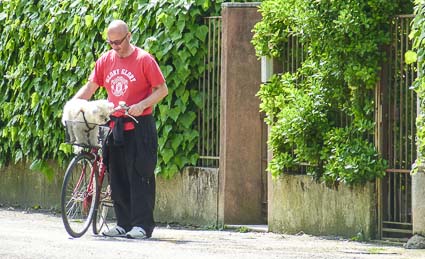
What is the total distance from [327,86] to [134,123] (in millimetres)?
2124

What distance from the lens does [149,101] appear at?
12000 mm

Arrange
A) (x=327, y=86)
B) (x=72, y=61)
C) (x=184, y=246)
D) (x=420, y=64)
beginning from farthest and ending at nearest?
1. (x=72, y=61)
2. (x=327, y=86)
3. (x=420, y=64)
4. (x=184, y=246)

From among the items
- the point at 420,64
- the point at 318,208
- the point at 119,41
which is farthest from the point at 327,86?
the point at 119,41

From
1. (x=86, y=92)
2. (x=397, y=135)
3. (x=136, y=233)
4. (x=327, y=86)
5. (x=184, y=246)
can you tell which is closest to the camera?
(x=184, y=246)

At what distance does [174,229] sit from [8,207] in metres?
3.74

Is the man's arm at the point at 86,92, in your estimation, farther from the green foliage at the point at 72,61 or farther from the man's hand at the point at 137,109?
the green foliage at the point at 72,61

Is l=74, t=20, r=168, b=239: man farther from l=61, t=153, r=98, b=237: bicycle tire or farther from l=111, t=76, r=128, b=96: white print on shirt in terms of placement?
l=61, t=153, r=98, b=237: bicycle tire

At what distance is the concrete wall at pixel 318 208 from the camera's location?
42.0ft

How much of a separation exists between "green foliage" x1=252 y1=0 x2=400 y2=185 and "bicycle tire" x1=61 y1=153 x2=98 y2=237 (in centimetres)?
219

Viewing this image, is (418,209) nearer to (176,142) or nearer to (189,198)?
(189,198)

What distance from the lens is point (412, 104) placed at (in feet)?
41.1

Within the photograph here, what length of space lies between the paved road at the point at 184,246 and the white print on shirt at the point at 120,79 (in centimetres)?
137

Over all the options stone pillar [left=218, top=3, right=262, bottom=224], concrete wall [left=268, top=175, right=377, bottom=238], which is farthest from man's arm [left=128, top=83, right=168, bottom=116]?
stone pillar [left=218, top=3, right=262, bottom=224]

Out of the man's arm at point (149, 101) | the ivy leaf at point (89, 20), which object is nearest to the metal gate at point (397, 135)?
the man's arm at point (149, 101)
